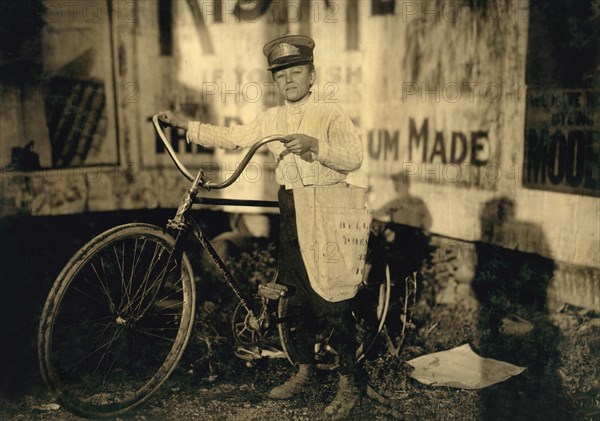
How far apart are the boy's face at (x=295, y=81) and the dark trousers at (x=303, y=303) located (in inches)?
25.8

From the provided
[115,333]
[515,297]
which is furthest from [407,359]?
[115,333]

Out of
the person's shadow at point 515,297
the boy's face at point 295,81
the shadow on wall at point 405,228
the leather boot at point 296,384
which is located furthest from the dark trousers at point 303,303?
the shadow on wall at point 405,228

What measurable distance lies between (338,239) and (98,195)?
7.86ft

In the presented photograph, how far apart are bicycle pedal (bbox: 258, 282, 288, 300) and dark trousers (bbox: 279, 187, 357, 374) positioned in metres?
0.10

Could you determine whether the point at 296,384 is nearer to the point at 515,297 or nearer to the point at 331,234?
the point at 331,234

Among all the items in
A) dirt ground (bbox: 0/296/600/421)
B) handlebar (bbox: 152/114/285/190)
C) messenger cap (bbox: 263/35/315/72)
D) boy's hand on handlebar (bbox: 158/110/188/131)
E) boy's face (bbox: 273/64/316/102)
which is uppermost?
messenger cap (bbox: 263/35/315/72)

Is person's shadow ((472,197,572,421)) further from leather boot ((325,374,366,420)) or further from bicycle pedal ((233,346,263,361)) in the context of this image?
bicycle pedal ((233,346,263,361))

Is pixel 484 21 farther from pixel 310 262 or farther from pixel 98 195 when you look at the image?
pixel 98 195

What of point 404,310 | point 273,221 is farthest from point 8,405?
point 404,310

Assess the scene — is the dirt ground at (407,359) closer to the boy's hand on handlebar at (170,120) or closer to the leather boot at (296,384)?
the leather boot at (296,384)

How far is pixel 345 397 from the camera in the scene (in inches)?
161

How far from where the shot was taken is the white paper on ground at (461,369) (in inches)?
174

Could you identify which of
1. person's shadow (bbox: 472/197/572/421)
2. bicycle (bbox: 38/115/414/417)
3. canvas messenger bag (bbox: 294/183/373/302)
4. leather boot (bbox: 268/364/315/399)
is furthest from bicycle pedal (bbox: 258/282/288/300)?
person's shadow (bbox: 472/197/572/421)

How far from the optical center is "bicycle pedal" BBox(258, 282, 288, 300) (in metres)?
4.07
